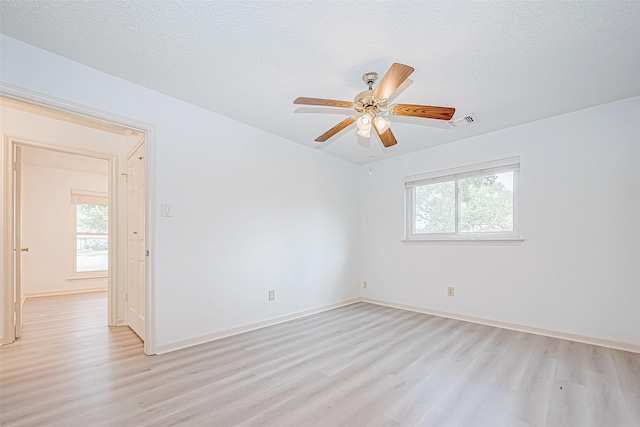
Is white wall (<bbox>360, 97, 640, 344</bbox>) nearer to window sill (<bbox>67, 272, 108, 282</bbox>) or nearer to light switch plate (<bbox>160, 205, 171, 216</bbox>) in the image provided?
light switch plate (<bbox>160, 205, 171, 216</bbox>)

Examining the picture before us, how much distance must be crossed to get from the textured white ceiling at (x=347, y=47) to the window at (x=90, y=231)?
188 inches

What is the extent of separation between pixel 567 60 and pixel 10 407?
4.33 metres

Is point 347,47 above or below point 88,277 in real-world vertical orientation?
above

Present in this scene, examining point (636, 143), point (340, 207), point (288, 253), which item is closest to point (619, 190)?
point (636, 143)

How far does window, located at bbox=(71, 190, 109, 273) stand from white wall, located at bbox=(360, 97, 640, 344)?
642cm

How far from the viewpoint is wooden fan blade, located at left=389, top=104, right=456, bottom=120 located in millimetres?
2137

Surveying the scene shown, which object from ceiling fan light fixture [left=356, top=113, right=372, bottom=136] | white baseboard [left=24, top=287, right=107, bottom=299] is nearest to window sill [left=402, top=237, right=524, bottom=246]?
ceiling fan light fixture [left=356, top=113, right=372, bottom=136]

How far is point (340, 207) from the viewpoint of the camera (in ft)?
15.1

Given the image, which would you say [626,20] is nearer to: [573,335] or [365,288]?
[573,335]

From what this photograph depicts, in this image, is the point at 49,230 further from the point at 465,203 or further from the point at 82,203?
the point at 465,203

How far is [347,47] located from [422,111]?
709 millimetres

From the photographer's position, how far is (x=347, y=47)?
6.63 ft

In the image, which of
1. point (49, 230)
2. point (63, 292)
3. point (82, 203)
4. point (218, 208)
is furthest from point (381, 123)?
point (63, 292)

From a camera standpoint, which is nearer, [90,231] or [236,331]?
[236,331]
